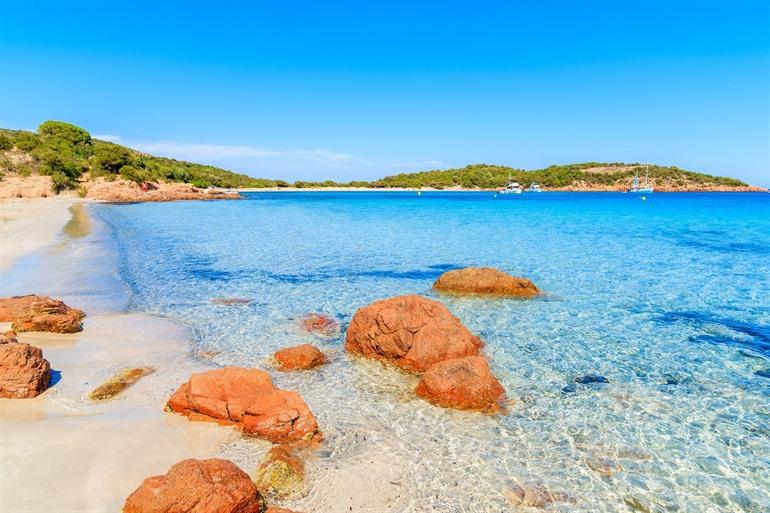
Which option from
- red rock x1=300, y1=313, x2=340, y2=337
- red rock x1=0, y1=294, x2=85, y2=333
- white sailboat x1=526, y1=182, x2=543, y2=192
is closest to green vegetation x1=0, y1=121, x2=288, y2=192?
red rock x1=0, y1=294, x2=85, y2=333

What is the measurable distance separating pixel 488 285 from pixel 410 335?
654 cm

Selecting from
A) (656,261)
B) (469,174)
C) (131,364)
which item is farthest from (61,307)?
(469,174)

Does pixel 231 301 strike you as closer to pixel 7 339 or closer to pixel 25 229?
pixel 7 339

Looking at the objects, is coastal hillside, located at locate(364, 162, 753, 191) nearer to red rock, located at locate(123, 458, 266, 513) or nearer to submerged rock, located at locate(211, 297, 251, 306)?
submerged rock, located at locate(211, 297, 251, 306)

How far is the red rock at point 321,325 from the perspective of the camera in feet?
40.3

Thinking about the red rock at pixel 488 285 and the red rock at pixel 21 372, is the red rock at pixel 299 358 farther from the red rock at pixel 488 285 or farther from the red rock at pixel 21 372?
the red rock at pixel 488 285

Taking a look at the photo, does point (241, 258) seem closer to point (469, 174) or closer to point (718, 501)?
point (718, 501)

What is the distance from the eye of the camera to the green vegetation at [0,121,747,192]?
2864 inches

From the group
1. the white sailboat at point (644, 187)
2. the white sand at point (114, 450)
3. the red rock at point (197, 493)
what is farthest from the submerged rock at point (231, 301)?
the white sailboat at point (644, 187)

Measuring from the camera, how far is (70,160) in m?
76.6

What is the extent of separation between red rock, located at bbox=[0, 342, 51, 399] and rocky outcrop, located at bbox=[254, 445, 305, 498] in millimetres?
4628

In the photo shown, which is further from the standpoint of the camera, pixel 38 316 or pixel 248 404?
pixel 38 316

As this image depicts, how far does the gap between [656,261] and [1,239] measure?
118 ft

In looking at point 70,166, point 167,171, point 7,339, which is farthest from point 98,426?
point 167,171
